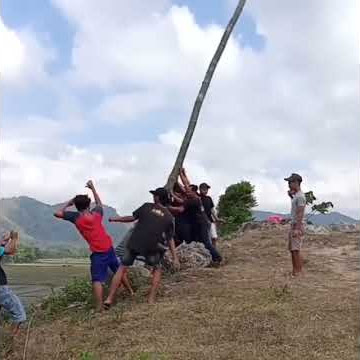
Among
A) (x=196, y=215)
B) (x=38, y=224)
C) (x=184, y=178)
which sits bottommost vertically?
(x=196, y=215)

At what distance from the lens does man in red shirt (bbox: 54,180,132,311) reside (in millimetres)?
7695

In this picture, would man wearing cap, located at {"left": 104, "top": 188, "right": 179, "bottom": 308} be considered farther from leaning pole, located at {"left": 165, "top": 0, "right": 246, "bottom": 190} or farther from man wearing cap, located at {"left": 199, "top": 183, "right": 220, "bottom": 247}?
man wearing cap, located at {"left": 199, "top": 183, "right": 220, "bottom": 247}

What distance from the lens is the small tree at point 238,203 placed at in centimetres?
2155

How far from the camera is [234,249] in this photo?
510 inches

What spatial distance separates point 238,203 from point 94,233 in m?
14.4

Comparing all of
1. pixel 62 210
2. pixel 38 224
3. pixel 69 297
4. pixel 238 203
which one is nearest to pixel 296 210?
pixel 62 210

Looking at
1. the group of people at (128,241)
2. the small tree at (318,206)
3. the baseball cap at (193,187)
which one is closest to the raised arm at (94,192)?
the group of people at (128,241)

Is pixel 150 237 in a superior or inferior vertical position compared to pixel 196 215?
inferior

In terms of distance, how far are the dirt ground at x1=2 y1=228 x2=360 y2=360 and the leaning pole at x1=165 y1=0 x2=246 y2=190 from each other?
5.30 feet

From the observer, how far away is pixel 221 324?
21.8 feet

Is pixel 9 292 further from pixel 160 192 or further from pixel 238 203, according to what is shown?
pixel 238 203

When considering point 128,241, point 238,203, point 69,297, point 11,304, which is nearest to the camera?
point 11,304

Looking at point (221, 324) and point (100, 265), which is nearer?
point (221, 324)

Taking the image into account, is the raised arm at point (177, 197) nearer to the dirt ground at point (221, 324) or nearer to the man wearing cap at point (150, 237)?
the dirt ground at point (221, 324)
